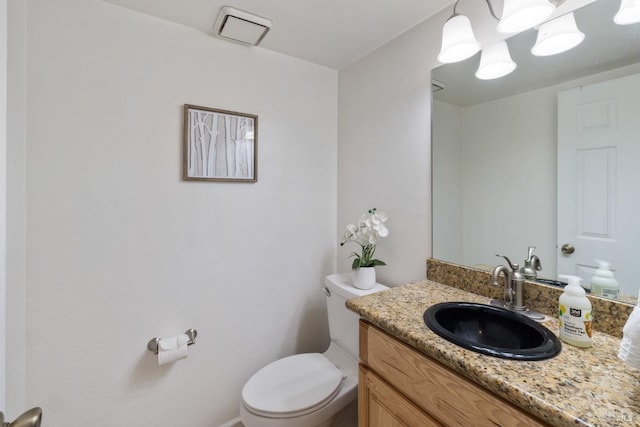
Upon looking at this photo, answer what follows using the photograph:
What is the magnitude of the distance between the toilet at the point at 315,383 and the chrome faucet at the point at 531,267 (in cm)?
66

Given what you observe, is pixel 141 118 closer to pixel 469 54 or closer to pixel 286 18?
pixel 286 18

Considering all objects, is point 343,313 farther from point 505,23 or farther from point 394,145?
point 505,23

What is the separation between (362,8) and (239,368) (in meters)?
1.98

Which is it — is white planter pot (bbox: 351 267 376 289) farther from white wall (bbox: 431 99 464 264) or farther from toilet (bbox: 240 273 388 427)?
white wall (bbox: 431 99 464 264)

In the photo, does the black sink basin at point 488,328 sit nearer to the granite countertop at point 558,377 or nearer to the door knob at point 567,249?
the granite countertop at point 558,377

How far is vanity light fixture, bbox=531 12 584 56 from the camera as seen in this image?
2.97 feet

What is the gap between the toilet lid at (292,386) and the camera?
1164mm

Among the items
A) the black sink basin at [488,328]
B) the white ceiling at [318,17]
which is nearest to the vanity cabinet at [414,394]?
the black sink basin at [488,328]

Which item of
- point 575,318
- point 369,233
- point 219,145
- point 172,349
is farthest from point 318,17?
point 172,349

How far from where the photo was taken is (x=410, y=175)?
142cm

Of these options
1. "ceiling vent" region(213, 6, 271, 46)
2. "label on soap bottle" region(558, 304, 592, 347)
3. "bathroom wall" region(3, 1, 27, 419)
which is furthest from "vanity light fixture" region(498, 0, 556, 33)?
"bathroom wall" region(3, 1, 27, 419)

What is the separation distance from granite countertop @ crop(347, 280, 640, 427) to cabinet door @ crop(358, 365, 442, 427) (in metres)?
0.19

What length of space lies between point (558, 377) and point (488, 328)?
15.2 inches

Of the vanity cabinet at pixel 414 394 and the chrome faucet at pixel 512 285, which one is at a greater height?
the chrome faucet at pixel 512 285
